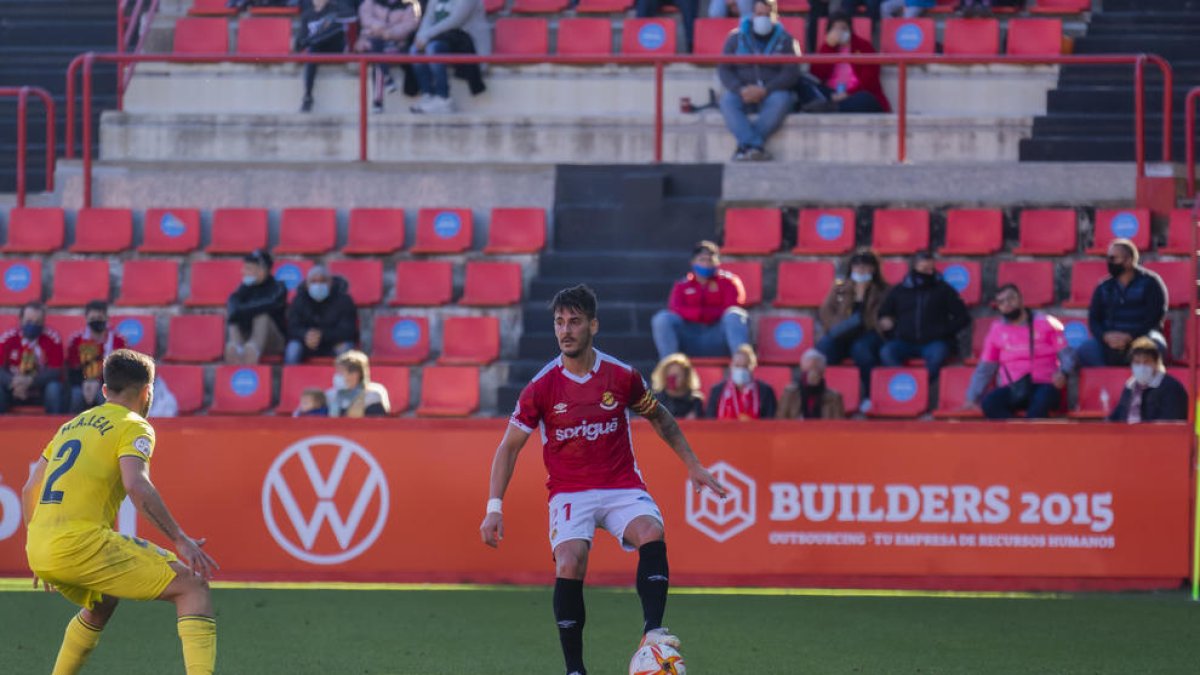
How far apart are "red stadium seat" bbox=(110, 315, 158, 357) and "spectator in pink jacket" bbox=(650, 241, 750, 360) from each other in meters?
4.81

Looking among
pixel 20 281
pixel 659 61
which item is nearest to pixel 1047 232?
pixel 659 61

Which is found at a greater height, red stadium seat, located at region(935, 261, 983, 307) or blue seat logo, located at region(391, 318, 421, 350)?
red stadium seat, located at region(935, 261, 983, 307)

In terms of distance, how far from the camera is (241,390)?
1706 cm

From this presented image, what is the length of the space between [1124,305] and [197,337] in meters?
8.32

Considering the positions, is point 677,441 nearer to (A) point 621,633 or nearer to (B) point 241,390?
(A) point 621,633

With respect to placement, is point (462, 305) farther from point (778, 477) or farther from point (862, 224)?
point (778, 477)

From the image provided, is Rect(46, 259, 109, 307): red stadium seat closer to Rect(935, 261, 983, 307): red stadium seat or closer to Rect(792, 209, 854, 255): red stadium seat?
Rect(792, 209, 854, 255): red stadium seat

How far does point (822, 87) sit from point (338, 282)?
18.0ft

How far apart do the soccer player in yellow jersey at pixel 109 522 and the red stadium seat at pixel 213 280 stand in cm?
1062

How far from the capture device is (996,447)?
42.6ft

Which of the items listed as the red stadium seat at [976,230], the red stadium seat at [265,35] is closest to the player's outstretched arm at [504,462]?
the red stadium seat at [976,230]

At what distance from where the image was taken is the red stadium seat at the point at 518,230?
18.1 metres

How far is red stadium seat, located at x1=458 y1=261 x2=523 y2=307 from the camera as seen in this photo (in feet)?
57.7

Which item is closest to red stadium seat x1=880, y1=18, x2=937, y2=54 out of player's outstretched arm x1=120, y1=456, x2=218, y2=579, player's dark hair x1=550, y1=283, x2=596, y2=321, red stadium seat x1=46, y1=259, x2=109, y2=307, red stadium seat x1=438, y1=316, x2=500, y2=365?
red stadium seat x1=438, y1=316, x2=500, y2=365
